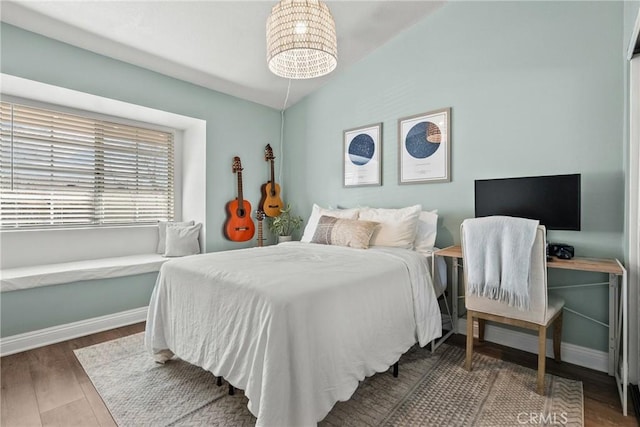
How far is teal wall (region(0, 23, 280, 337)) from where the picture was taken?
2314 mm

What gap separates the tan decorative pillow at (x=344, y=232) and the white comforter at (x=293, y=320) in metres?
0.27

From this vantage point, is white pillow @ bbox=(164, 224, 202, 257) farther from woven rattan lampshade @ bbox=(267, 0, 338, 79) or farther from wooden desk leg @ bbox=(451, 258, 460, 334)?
wooden desk leg @ bbox=(451, 258, 460, 334)

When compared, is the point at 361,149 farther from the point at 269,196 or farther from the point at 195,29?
the point at 195,29

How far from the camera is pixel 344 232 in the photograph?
2.60 metres

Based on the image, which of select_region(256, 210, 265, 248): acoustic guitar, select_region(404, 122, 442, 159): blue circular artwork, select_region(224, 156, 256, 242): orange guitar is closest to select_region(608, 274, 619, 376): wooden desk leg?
select_region(404, 122, 442, 159): blue circular artwork

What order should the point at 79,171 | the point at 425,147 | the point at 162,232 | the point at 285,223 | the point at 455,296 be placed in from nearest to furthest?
the point at 455,296
the point at 425,147
the point at 79,171
the point at 162,232
the point at 285,223

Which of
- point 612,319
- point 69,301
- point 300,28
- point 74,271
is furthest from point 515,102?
point 69,301

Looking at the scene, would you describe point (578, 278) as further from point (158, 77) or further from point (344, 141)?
point (158, 77)

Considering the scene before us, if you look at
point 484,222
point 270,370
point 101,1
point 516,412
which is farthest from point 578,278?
point 101,1

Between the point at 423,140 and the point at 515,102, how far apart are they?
0.75 meters

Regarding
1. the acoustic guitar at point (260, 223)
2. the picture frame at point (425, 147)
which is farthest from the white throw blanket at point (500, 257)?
the acoustic guitar at point (260, 223)

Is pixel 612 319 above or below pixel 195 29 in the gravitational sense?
below

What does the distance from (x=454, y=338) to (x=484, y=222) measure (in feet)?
3.85

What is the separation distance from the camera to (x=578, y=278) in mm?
2100
